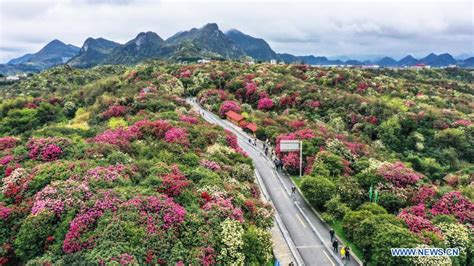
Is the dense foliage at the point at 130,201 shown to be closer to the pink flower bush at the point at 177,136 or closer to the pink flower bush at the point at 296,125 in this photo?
the pink flower bush at the point at 177,136

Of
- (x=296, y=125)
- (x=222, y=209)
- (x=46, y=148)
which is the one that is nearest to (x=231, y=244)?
(x=222, y=209)

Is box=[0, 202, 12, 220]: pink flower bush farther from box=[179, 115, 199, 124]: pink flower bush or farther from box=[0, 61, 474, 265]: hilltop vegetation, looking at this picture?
box=[179, 115, 199, 124]: pink flower bush

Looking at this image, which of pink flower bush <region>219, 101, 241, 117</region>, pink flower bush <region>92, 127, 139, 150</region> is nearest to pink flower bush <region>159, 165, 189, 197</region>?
pink flower bush <region>92, 127, 139, 150</region>

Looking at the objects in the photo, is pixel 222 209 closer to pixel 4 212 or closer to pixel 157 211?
pixel 157 211

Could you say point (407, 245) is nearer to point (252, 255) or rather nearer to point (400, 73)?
point (252, 255)

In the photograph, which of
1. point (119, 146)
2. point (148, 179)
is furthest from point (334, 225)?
point (119, 146)
